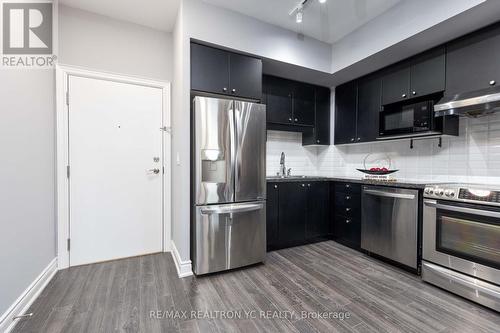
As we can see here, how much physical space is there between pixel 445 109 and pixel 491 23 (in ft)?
2.56

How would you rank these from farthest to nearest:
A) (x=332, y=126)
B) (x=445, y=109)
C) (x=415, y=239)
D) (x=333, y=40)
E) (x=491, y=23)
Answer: (x=332, y=126) → (x=333, y=40) → (x=415, y=239) → (x=445, y=109) → (x=491, y=23)

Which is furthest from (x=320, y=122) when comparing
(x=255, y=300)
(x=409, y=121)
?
(x=255, y=300)

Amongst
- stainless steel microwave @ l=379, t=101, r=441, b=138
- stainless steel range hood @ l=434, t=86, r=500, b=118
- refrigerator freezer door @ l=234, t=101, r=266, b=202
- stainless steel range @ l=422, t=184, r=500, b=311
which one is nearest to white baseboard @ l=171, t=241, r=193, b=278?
refrigerator freezer door @ l=234, t=101, r=266, b=202

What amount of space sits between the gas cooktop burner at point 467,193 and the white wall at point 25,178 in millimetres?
3425

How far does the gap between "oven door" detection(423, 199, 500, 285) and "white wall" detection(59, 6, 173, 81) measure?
3.27 m

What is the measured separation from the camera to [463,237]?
1.88 m

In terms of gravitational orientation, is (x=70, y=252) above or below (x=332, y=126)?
below

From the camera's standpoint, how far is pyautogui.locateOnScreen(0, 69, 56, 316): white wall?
1.51m

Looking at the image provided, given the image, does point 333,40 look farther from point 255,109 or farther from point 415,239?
point 415,239

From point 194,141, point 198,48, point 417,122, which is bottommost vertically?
point 194,141

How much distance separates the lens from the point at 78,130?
2.37 meters

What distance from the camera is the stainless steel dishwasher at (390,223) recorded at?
2.25 meters

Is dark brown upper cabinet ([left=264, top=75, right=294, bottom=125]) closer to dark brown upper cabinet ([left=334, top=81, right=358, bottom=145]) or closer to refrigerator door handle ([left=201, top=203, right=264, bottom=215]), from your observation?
dark brown upper cabinet ([left=334, top=81, right=358, bottom=145])

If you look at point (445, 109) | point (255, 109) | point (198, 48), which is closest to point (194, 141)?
point (255, 109)
